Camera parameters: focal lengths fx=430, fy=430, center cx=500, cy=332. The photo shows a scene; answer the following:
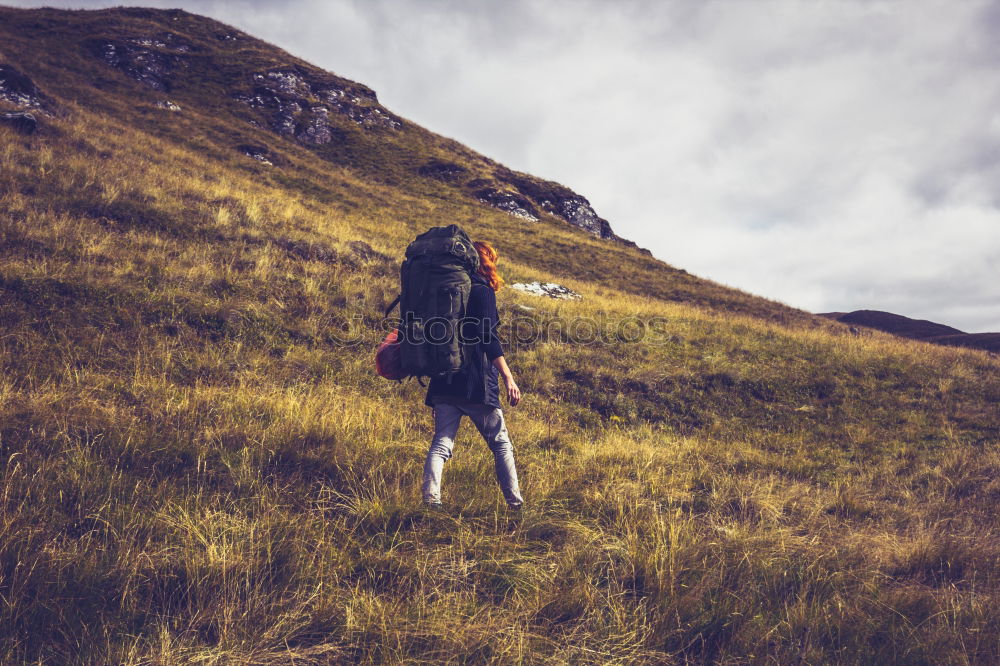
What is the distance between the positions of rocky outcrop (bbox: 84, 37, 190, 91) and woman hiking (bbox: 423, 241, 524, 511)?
41.8 meters

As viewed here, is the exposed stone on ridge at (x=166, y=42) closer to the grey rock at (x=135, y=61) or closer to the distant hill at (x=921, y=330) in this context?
the grey rock at (x=135, y=61)

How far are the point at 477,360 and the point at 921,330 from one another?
66.8 m

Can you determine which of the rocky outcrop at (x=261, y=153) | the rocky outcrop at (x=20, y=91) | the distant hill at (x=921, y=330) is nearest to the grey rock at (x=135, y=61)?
the rocky outcrop at (x=261, y=153)

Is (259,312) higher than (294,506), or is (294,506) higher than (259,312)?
(259,312)

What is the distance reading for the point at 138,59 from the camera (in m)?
33.0

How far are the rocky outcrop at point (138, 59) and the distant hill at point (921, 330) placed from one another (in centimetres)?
5913

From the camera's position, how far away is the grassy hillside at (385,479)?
7.31 feet

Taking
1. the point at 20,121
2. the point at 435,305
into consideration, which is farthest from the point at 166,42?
the point at 435,305

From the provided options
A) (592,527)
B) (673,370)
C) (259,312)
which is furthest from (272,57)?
(592,527)

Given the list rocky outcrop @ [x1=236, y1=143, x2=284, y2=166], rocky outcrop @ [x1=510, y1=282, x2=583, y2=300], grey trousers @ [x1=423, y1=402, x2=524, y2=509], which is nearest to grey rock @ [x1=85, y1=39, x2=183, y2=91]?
rocky outcrop @ [x1=236, y1=143, x2=284, y2=166]

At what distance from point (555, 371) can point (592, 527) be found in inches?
221

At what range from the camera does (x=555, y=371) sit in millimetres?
8914

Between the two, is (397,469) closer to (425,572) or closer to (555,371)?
(425,572)

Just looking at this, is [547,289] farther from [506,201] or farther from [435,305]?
[506,201]
